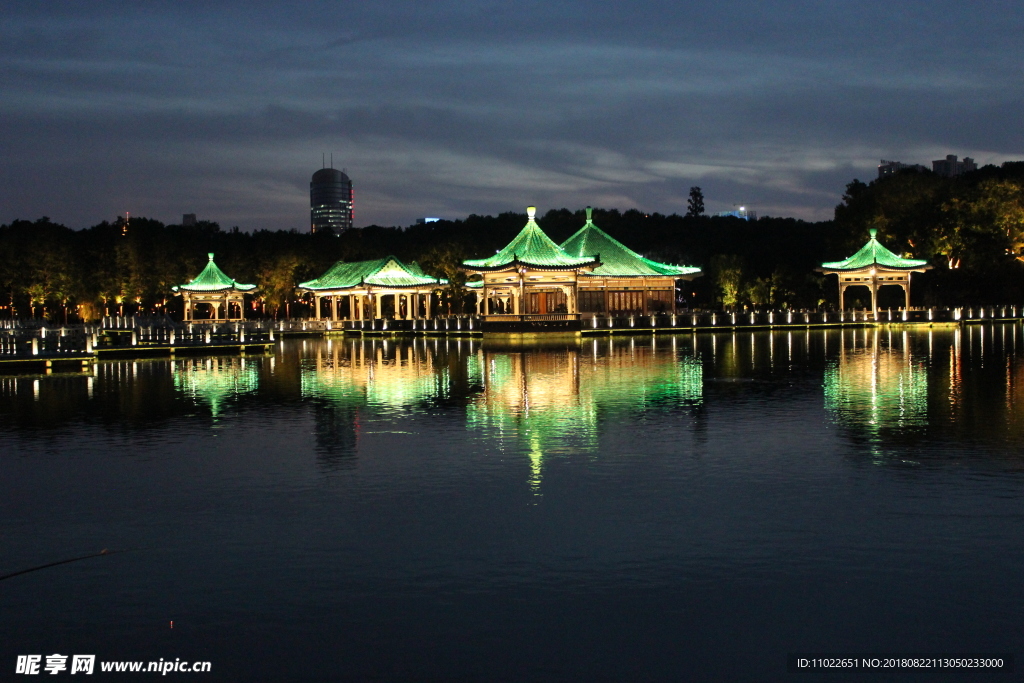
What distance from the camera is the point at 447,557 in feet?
28.5

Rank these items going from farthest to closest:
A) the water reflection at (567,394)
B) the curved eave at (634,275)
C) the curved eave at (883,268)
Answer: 1. the curved eave at (883,268)
2. the curved eave at (634,275)
3. the water reflection at (567,394)

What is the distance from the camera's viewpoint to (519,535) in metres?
9.38

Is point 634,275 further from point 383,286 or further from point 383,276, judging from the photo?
point 383,276

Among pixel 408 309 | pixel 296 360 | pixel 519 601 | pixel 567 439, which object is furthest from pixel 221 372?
pixel 408 309

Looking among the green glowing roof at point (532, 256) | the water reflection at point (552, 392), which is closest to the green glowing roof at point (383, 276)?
the green glowing roof at point (532, 256)

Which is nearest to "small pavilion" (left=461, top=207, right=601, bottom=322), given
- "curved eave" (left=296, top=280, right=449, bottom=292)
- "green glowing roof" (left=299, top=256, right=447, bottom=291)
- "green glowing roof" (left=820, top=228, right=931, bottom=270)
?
"curved eave" (left=296, top=280, right=449, bottom=292)

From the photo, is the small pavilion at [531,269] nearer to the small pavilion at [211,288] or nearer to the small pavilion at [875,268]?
the small pavilion at [875,268]

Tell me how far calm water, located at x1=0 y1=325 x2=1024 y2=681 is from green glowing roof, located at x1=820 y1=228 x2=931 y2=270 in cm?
4853

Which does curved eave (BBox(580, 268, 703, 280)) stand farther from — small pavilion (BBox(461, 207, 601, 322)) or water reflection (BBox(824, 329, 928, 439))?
water reflection (BBox(824, 329, 928, 439))

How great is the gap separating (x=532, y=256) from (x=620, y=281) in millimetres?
13094

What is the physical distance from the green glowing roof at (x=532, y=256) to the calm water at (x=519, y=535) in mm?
34600

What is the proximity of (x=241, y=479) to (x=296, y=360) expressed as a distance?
2614 cm

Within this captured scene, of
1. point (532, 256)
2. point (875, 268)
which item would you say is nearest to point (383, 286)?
point (532, 256)

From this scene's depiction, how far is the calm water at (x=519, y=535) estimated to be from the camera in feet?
22.3
